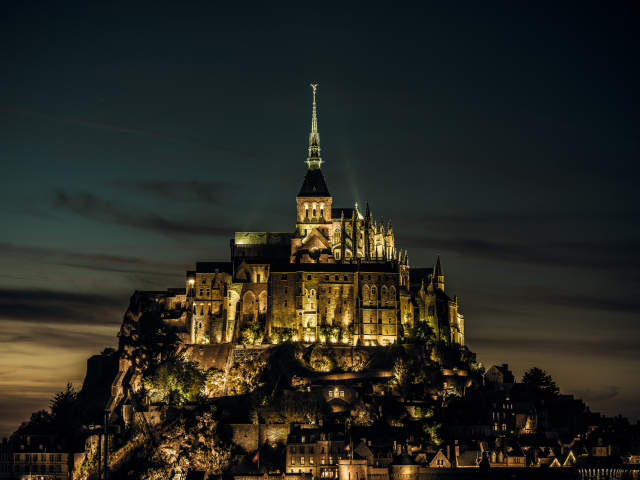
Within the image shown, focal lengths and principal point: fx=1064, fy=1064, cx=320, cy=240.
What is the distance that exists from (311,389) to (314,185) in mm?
40311

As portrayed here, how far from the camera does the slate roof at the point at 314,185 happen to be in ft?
493

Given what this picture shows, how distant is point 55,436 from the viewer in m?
116

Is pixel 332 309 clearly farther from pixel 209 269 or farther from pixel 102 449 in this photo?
pixel 102 449

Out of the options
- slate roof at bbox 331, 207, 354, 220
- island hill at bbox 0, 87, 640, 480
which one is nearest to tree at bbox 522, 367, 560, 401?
island hill at bbox 0, 87, 640, 480

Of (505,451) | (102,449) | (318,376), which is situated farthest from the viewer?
(318,376)

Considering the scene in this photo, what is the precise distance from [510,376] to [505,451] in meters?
25.0

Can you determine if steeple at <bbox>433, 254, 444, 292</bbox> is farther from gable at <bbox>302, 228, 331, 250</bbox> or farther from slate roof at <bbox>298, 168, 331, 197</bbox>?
slate roof at <bbox>298, 168, 331, 197</bbox>

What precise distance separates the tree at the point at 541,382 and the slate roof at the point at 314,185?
37.6 metres

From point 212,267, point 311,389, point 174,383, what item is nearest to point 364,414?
point 311,389

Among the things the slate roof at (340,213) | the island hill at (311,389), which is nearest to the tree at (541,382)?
the island hill at (311,389)

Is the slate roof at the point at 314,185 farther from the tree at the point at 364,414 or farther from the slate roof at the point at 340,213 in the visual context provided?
the tree at the point at 364,414

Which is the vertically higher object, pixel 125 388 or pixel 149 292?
pixel 149 292

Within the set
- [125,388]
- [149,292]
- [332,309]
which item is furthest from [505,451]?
[149,292]

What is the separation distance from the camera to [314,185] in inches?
5955
